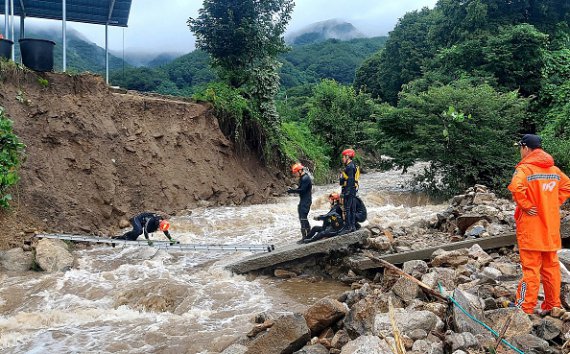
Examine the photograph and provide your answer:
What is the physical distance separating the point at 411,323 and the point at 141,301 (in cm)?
453

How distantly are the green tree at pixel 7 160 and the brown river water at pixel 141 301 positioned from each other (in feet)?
6.58

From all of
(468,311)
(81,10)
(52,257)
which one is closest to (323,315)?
(468,311)

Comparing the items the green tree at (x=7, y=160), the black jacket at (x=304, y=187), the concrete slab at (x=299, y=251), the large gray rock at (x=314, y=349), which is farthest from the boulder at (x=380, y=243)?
the green tree at (x=7, y=160)

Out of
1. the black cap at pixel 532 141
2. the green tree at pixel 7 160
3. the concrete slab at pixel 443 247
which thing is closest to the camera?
the black cap at pixel 532 141

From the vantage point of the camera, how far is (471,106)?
1680 cm

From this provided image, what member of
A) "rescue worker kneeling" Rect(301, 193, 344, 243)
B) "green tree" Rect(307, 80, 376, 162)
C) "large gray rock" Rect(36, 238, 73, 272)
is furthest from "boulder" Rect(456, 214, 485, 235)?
"green tree" Rect(307, 80, 376, 162)

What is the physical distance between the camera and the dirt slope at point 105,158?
37.6 feet

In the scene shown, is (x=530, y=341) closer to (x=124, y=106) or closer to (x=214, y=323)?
(x=214, y=323)

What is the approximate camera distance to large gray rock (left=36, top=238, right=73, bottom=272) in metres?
9.04

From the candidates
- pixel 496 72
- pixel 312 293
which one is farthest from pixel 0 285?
pixel 496 72

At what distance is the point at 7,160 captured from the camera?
10156 mm

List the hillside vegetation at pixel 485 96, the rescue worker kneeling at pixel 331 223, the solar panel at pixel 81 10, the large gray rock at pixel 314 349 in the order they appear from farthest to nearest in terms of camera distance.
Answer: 1. the hillside vegetation at pixel 485 96
2. the solar panel at pixel 81 10
3. the rescue worker kneeling at pixel 331 223
4. the large gray rock at pixel 314 349

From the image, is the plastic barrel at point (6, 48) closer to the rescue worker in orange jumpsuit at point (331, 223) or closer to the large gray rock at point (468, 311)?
the rescue worker in orange jumpsuit at point (331, 223)

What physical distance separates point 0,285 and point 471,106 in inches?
592
